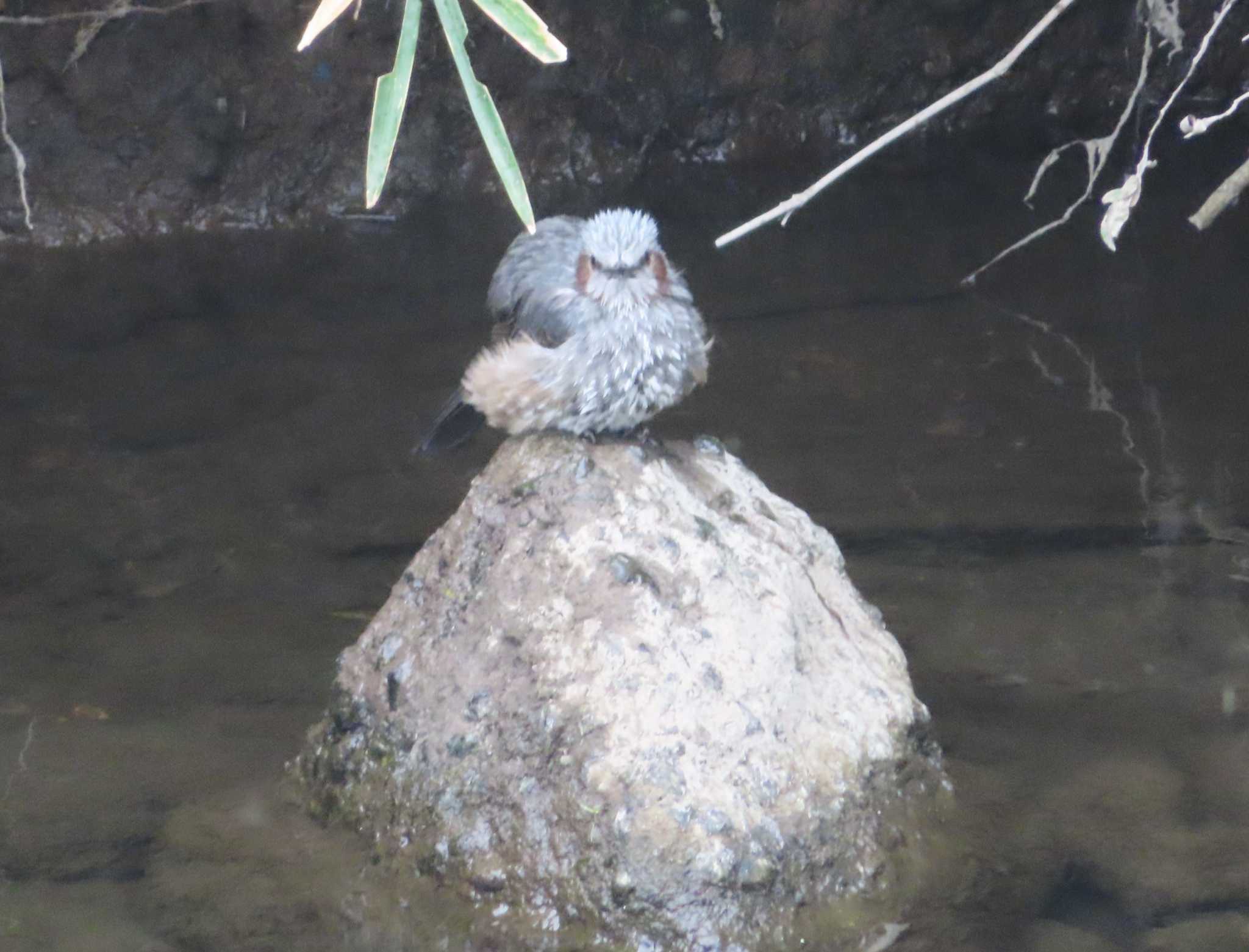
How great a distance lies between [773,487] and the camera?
474cm

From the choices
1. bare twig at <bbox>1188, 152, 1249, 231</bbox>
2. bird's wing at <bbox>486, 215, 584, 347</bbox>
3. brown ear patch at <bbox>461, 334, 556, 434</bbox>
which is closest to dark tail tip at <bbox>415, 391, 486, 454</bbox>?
bird's wing at <bbox>486, 215, 584, 347</bbox>

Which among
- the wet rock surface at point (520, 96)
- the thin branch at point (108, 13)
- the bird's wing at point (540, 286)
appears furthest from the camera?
the wet rock surface at point (520, 96)

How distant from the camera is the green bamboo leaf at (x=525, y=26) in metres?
2.42

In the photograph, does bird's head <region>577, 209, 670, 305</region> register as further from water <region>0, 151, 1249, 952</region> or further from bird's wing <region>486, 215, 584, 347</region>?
water <region>0, 151, 1249, 952</region>

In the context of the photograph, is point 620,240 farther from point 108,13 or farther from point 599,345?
point 108,13

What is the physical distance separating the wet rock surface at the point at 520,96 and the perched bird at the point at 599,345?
12.4 ft

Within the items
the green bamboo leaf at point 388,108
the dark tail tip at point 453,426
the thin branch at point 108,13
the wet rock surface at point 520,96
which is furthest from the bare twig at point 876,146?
the thin branch at point 108,13

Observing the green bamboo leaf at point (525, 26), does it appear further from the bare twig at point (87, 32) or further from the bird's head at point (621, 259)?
the bare twig at point (87, 32)

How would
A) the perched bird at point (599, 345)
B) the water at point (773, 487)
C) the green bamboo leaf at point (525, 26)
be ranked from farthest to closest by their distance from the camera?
the perched bird at point (599, 345) < the water at point (773, 487) < the green bamboo leaf at point (525, 26)

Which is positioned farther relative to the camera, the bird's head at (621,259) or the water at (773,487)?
the bird's head at (621,259)

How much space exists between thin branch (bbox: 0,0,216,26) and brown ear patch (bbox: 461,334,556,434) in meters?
3.47

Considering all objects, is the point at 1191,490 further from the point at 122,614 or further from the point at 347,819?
the point at 122,614

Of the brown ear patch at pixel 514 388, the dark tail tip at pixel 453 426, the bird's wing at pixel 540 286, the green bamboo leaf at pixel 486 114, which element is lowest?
the dark tail tip at pixel 453 426

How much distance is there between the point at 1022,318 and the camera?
602 centimetres
